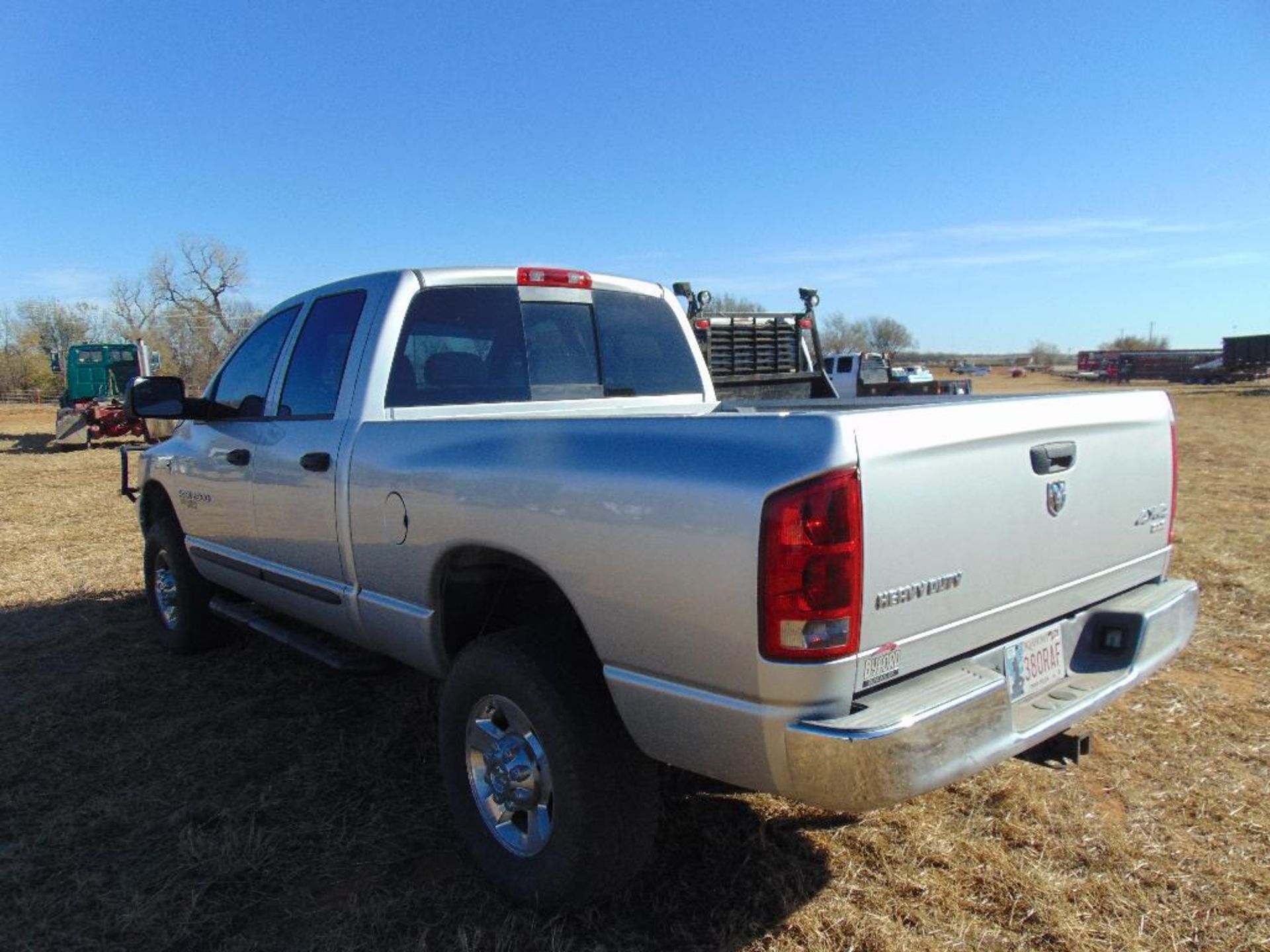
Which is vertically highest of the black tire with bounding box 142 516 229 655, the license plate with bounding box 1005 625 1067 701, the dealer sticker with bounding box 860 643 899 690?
the dealer sticker with bounding box 860 643 899 690

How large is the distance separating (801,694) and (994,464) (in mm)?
811

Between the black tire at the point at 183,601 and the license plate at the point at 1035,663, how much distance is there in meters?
4.31

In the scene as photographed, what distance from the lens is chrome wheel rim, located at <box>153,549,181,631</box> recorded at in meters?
5.28

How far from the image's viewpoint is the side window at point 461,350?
11.4ft

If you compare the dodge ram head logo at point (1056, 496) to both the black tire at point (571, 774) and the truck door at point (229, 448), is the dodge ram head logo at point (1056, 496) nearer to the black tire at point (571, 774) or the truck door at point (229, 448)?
the black tire at point (571, 774)

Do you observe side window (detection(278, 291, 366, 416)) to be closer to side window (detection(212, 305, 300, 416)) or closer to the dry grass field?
side window (detection(212, 305, 300, 416))

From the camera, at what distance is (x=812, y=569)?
1961mm

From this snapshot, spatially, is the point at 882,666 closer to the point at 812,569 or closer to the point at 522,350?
the point at 812,569

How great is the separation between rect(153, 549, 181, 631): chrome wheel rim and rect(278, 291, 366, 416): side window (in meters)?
2.01

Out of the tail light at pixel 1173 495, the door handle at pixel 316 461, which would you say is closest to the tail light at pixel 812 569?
the tail light at pixel 1173 495

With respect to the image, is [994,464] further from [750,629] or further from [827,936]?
[827,936]

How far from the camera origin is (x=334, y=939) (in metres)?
2.56

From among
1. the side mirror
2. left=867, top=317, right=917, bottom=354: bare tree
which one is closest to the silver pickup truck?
the side mirror

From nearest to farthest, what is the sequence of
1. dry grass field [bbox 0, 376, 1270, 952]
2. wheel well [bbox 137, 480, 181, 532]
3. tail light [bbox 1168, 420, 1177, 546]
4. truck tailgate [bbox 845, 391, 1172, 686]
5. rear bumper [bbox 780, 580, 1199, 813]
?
rear bumper [bbox 780, 580, 1199, 813] → truck tailgate [bbox 845, 391, 1172, 686] → dry grass field [bbox 0, 376, 1270, 952] → tail light [bbox 1168, 420, 1177, 546] → wheel well [bbox 137, 480, 181, 532]
